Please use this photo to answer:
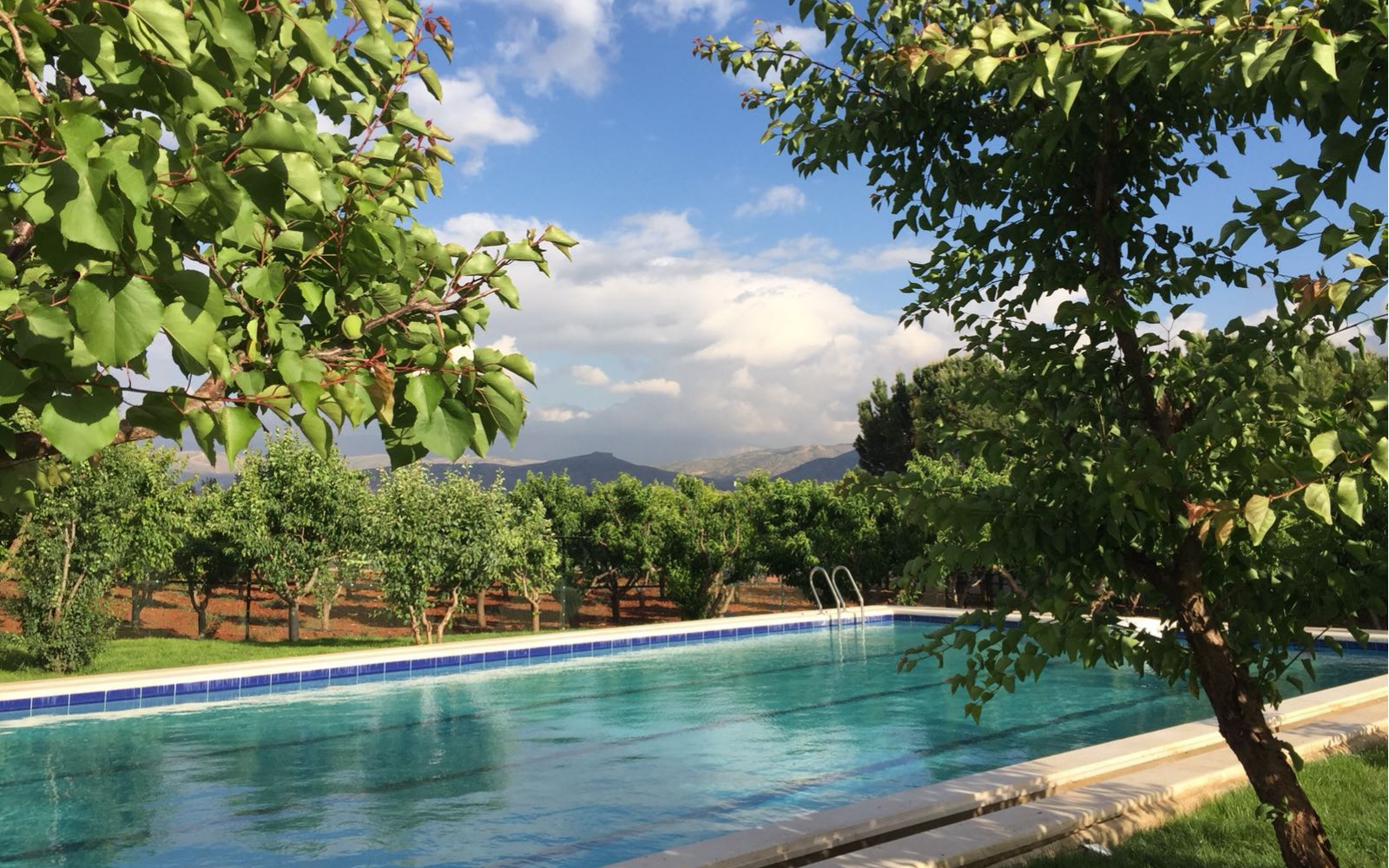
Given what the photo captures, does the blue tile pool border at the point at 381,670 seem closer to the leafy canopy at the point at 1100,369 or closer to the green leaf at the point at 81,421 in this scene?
the leafy canopy at the point at 1100,369

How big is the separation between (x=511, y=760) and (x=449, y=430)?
9975 mm

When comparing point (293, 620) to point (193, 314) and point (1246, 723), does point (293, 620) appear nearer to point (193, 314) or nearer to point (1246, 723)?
point (1246, 723)

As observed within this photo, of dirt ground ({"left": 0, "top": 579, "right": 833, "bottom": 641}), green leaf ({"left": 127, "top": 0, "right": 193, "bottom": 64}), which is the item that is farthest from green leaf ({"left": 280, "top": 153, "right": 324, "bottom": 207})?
dirt ground ({"left": 0, "top": 579, "right": 833, "bottom": 641})

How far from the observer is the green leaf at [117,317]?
150cm

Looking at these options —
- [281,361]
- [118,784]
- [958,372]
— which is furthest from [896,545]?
[281,361]

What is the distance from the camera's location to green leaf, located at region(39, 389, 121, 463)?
1623mm

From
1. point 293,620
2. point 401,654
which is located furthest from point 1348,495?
point 293,620

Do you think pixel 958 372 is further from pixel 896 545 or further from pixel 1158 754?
pixel 1158 754

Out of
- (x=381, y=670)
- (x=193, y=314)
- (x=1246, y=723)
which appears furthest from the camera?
(x=381, y=670)

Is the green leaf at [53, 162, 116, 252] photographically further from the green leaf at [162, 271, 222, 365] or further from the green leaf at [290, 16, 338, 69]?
the green leaf at [290, 16, 338, 69]

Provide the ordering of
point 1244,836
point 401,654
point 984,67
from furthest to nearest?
point 401,654, point 1244,836, point 984,67

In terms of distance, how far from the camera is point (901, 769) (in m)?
10.6

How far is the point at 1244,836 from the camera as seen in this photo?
6047mm

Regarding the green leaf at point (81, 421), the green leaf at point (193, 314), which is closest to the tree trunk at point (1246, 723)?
the green leaf at point (193, 314)
